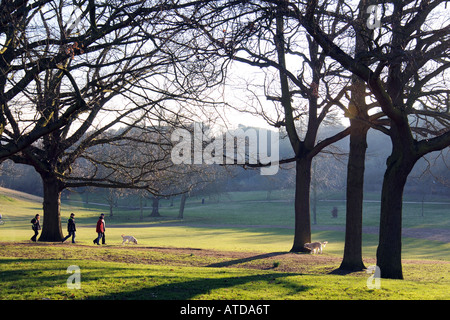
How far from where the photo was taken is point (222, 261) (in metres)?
17.8

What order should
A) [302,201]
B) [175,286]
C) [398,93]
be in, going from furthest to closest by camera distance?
[302,201] < [398,93] < [175,286]

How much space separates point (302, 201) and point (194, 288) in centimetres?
1322

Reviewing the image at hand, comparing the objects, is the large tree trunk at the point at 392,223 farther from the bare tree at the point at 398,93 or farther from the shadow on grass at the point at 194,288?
the shadow on grass at the point at 194,288

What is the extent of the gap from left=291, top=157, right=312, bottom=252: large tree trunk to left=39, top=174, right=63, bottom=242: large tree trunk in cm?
1204

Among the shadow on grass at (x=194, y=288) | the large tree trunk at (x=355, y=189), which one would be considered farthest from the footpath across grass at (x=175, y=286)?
the large tree trunk at (x=355, y=189)

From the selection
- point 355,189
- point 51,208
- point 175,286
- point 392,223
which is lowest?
point 175,286

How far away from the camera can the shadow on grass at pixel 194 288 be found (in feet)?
26.9

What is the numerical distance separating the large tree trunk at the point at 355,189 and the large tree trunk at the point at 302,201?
4349 millimetres

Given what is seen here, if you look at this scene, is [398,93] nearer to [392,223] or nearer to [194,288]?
[392,223]

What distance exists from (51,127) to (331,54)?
7.46m

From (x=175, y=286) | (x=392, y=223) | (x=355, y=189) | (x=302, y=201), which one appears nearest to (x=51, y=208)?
(x=302, y=201)

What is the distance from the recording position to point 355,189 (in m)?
16.6

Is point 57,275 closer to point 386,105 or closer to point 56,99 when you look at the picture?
point 56,99
